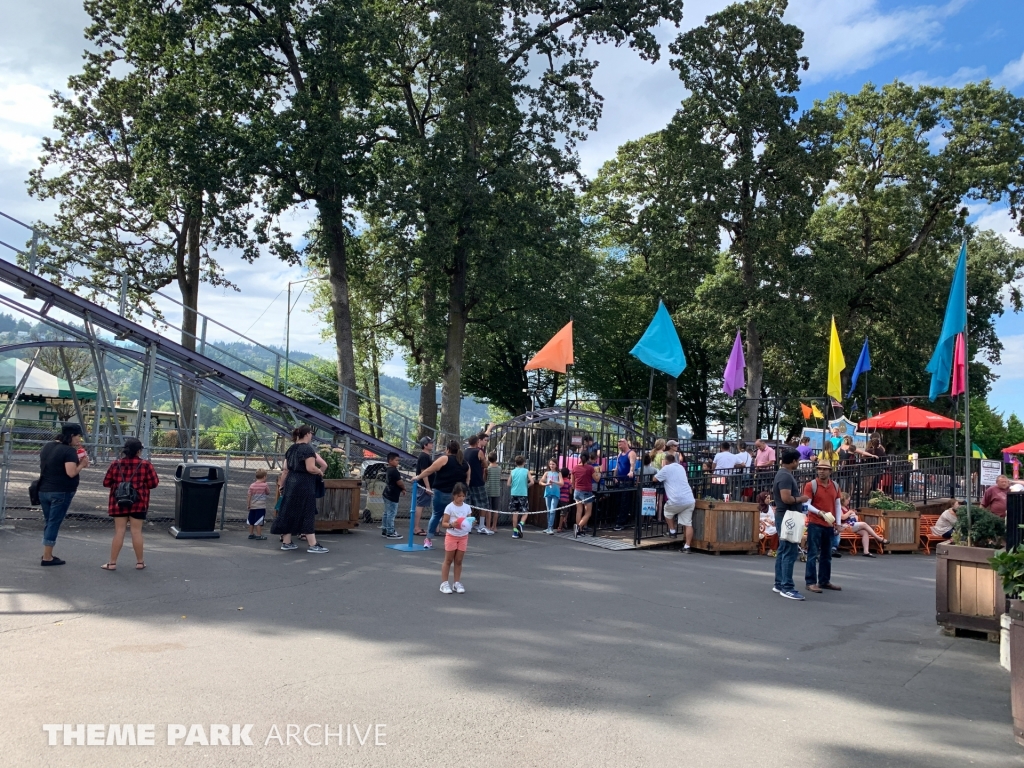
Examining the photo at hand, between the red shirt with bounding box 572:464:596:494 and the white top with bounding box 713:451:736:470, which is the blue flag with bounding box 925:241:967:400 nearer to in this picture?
the red shirt with bounding box 572:464:596:494

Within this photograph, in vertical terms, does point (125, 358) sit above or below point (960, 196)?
below

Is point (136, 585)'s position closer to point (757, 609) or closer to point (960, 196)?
point (757, 609)

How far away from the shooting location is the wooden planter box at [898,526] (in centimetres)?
1602

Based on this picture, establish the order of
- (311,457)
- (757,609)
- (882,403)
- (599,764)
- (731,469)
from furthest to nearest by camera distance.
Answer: (882,403) → (731,469) → (311,457) → (757,609) → (599,764)

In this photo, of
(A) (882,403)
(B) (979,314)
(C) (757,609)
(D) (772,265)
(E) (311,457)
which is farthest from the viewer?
(B) (979,314)

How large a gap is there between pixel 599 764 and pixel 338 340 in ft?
70.6

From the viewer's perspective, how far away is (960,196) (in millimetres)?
33312

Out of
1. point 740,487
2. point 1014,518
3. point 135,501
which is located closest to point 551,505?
point 740,487

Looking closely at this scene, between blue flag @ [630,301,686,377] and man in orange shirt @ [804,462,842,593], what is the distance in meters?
8.50

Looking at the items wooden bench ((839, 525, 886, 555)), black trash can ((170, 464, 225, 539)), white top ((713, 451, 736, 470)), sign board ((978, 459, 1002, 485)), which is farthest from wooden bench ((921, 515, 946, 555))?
black trash can ((170, 464, 225, 539))

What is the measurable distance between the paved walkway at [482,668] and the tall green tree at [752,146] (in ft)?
71.0

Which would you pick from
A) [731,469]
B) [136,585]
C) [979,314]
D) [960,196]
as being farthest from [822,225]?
[136,585]

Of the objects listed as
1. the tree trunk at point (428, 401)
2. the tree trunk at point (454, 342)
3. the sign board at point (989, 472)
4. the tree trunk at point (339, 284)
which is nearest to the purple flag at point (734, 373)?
the sign board at point (989, 472)

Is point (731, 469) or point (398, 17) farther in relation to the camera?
point (398, 17)
